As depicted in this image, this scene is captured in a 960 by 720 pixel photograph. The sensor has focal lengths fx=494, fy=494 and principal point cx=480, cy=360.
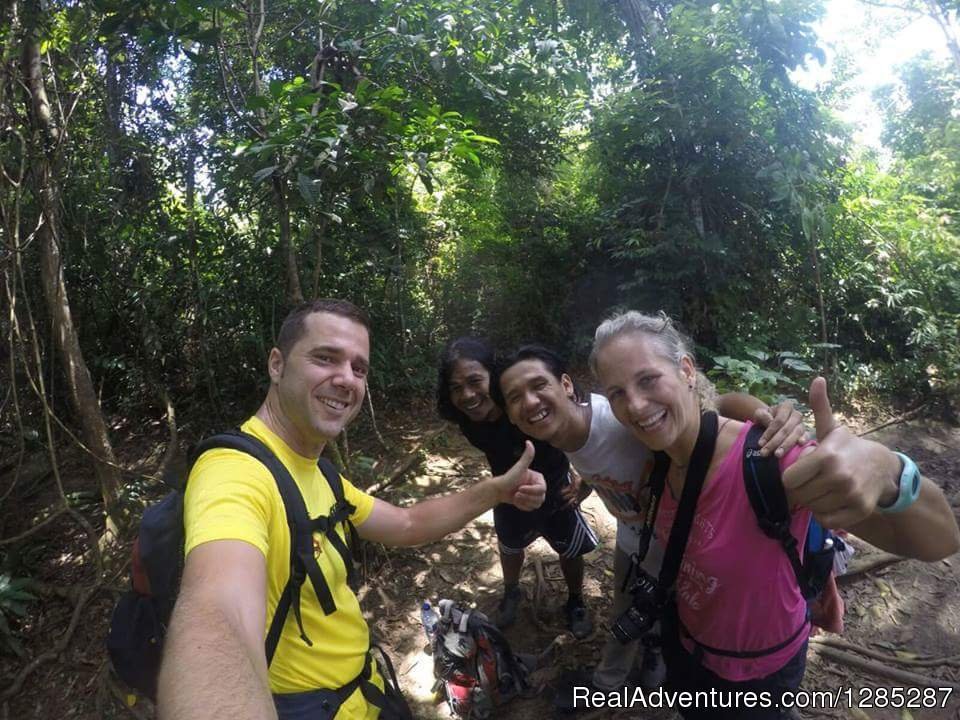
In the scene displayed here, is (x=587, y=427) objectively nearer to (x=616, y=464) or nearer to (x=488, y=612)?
(x=616, y=464)

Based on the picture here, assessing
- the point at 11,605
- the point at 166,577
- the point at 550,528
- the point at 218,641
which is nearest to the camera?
the point at 218,641

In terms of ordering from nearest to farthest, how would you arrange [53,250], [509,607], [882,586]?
[509,607] < [882,586] < [53,250]

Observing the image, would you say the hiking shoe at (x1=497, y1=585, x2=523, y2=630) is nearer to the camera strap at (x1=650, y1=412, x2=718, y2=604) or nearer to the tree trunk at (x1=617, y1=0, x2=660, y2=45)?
the camera strap at (x1=650, y1=412, x2=718, y2=604)

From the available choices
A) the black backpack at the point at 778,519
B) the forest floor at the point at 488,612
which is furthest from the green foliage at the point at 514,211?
the black backpack at the point at 778,519

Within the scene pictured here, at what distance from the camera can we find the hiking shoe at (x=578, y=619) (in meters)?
→ 3.29

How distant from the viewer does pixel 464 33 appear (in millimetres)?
3945

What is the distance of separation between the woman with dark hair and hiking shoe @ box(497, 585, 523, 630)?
1.56 feet

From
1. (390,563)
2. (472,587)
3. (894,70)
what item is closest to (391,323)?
(390,563)

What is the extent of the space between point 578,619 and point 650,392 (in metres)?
2.33

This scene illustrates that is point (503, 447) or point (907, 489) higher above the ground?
point (907, 489)

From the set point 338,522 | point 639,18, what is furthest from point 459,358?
point 639,18

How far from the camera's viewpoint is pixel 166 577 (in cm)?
136

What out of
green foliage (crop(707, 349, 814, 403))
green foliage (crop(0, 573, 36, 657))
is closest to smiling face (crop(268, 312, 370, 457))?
green foliage (crop(707, 349, 814, 403))

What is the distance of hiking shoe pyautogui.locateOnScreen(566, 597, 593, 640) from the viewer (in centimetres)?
329
